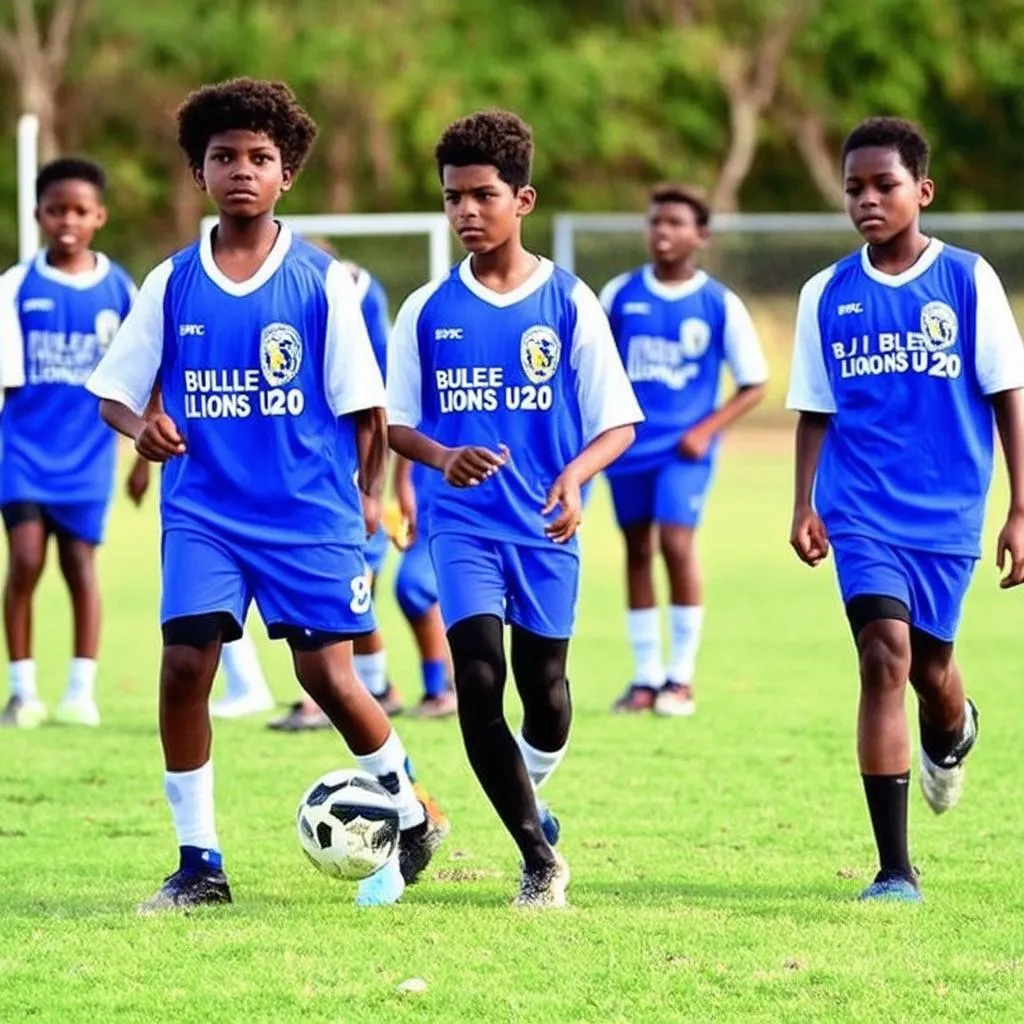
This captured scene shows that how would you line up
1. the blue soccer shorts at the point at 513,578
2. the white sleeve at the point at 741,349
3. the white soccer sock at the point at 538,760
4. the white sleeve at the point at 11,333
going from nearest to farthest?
1. the blue soccer shorts at the point at 513,578
2. the white soccer sock at the point at 538,760
3. the white sleeve at the point at 11,333
4. the white sleeve at the point at 741,349

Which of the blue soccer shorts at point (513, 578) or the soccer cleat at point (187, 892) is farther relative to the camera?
the blue soccer shorts at point (513, 578)

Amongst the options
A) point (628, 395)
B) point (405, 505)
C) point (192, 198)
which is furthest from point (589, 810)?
point (192, 198)

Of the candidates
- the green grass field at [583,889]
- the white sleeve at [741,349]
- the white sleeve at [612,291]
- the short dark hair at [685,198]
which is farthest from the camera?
the white sleeve at [612,291]

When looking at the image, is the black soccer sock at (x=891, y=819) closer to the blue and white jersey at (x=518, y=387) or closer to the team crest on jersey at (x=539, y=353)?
the blue and white jersey at (x=518, y=387)

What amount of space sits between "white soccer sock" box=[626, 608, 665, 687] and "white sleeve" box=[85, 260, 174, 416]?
484 cm

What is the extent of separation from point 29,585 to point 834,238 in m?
23.0

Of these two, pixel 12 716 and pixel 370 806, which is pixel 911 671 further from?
pixel 12 716

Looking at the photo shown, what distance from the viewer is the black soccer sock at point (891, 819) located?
6836 millimetres

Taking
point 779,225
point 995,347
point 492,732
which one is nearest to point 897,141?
point 995,347

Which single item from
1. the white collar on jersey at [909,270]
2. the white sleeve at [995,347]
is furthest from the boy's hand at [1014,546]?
the white collar on jersey at [909,270]

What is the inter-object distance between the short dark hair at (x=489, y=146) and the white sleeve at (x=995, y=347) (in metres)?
1.32

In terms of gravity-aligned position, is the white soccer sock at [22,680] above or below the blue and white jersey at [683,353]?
below

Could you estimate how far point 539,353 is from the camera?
274 inches

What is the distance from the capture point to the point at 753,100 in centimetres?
4588
